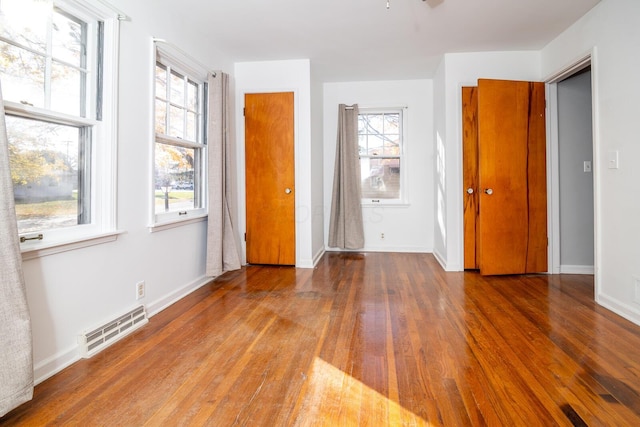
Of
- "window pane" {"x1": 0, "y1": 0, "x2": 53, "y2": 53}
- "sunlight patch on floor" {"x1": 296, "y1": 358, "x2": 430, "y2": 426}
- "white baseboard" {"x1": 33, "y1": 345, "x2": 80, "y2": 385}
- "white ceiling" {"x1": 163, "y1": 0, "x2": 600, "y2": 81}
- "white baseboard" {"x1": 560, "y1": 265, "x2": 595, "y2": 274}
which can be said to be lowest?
"sunlight patch on floor" {"x1": 296, "y1": 358, "x2": 430, "y2": 426}

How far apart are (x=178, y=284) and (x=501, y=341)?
2491 mm

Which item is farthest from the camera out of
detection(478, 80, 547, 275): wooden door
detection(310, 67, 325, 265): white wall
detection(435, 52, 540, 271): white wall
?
detection(310, 67, 325, 265): white wall

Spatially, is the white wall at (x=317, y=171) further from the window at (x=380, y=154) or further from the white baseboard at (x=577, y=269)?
the white baseboard at (x=577, y=269)

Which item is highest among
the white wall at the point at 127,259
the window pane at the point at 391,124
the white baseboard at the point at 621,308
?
the window pane at the point at 391,124

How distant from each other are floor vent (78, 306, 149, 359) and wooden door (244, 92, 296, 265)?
5.94 ft

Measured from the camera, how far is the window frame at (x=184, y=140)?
101 inches

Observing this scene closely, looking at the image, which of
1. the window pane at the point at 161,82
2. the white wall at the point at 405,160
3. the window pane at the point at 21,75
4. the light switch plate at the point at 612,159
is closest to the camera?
the window pane at the point at 21,75

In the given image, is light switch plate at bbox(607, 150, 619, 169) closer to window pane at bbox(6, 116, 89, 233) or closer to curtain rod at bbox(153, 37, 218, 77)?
curtain rod at bbox(153, 37, 218, 77)

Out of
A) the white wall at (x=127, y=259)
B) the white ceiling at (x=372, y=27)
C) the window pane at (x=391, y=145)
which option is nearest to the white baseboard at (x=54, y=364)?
the white wall at (x=127, y=259)

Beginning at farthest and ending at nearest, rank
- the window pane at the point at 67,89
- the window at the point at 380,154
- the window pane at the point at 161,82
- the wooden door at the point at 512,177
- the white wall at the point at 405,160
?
the window at the point at 380,154
the white wall at the point at 405,160
the wooden door at the point at 512,177
the window pane at the point at 161,82
the window pane at the point at 67,89

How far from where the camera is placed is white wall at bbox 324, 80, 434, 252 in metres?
4.85

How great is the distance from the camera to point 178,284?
2.93m

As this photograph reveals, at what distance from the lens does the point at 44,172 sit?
1.81m

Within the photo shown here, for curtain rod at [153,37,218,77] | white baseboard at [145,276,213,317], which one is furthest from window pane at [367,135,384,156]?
white baseboard at [145,276,213,317]
